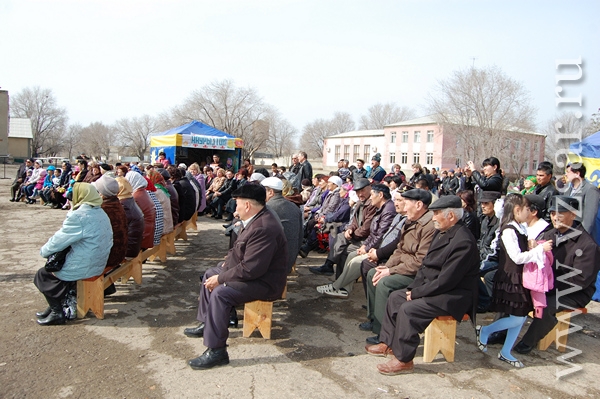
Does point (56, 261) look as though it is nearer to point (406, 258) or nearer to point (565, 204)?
point (406, 258)

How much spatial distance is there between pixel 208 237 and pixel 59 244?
4.93 meters

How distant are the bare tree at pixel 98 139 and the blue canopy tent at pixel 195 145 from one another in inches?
2953

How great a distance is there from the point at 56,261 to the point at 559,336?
5.04 metres

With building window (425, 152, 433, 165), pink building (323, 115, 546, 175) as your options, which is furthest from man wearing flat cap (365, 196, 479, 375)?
building window (425, 152, 433, 165)

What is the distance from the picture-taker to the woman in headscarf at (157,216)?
6129 millimetres

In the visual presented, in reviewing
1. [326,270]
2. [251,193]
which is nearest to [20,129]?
[326,270]

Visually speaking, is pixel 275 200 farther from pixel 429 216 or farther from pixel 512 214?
pixel 512 214

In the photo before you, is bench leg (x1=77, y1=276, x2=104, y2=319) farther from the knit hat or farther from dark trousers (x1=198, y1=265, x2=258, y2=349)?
dark trousers (x1=198, y1=265, x2=258, y2=349)

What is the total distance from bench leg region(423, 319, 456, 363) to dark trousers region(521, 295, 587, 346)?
863mm

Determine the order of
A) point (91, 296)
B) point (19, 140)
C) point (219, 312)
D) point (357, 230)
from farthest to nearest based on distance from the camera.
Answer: point (19, 140) → point (357, 230) → point (91, 296) → point (219, 312)

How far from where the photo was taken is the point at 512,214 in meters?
4.14

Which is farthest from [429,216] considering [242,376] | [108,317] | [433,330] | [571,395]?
[108,317]

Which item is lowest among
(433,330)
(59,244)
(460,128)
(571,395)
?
(571,395)

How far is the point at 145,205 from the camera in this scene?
5934 millimetres
